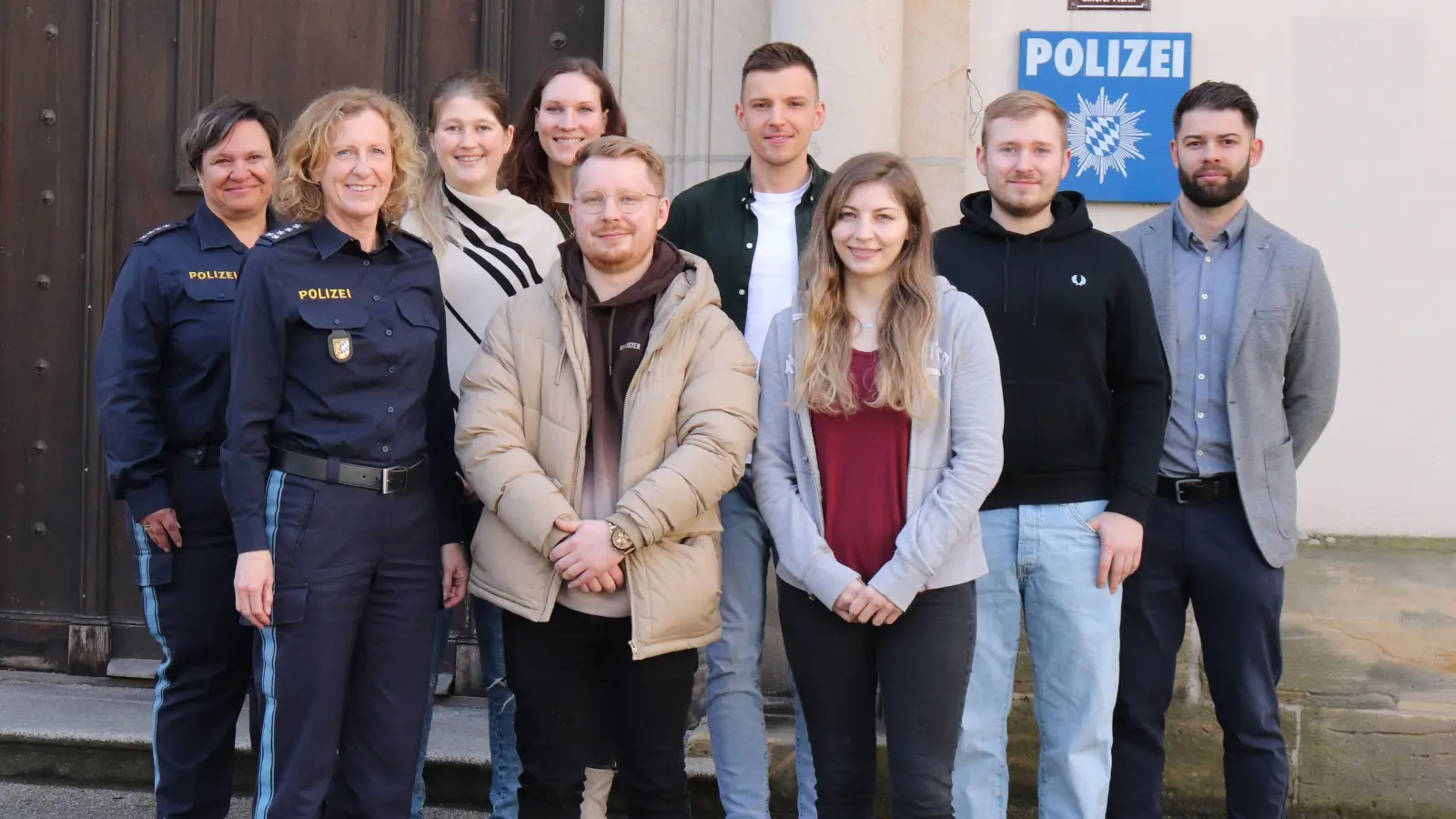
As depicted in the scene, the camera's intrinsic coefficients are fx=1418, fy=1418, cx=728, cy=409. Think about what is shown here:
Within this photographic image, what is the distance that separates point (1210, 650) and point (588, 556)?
1608mm

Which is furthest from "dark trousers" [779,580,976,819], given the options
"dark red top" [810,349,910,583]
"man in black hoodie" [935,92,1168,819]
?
"man in black hoodie" [935,92,1168,819]

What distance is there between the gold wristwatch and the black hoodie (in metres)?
0.86

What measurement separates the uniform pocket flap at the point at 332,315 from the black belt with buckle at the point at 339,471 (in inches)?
11.1

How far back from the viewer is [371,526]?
3061 mm

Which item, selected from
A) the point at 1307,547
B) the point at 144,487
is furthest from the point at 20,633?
the point at 1307,547

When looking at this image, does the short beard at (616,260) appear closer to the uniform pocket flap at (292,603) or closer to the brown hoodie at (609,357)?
the brown hoodie at (609,357)

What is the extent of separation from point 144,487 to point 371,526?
66 cm

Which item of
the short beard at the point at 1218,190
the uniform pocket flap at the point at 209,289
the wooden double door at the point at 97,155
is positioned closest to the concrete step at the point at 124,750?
the wooden double door at the point at 97,155

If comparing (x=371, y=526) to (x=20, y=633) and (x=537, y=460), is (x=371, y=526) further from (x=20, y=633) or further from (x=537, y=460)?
(x=20, y=633)

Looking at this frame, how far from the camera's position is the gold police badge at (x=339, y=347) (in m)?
3.03

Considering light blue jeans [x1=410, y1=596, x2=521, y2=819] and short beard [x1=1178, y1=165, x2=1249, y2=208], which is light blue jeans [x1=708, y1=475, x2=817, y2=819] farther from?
short beard [x1=1178, y1=165, x2=1249, y2=208]

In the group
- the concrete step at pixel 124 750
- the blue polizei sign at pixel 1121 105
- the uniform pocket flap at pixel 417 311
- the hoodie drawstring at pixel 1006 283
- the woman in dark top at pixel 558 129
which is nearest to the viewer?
the uniform pocket flap at pixel 417 311

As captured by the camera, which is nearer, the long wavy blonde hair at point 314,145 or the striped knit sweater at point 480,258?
the long wavy blonde hair at point 314,145

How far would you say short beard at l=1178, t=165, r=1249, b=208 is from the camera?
3465mm
